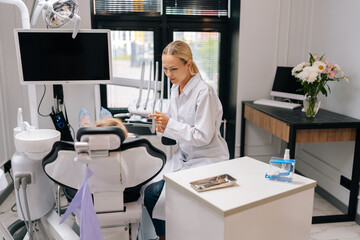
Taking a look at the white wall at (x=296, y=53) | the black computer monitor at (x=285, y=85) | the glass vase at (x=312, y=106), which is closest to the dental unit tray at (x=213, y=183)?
the glass vase at (x=312, y=106)

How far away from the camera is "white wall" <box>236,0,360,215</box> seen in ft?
9.02

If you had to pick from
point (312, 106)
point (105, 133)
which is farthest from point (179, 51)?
point (312, 106)

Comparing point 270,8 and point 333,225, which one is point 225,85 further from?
point 333,225

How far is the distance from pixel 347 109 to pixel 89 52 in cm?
207

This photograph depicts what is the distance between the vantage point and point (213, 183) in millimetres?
1363

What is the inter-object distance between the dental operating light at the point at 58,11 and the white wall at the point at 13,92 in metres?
0.73

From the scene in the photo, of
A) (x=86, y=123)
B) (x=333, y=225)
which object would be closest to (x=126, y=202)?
(x=86, y=123)

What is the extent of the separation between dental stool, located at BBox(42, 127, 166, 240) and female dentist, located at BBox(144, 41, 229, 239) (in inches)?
13.3

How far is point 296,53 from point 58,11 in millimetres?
2337

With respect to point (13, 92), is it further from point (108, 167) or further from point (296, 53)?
point (296, 53)

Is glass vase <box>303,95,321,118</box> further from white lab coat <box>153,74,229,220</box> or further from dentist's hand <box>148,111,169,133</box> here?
dentist's hand <box>148,111,169,133</box>

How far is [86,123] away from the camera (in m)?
2.07

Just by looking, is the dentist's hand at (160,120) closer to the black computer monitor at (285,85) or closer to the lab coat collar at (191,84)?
the lab coat collar at (191,84)

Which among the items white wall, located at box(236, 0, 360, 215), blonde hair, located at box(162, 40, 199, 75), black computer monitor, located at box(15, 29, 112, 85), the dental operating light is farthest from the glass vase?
the dental operating light
